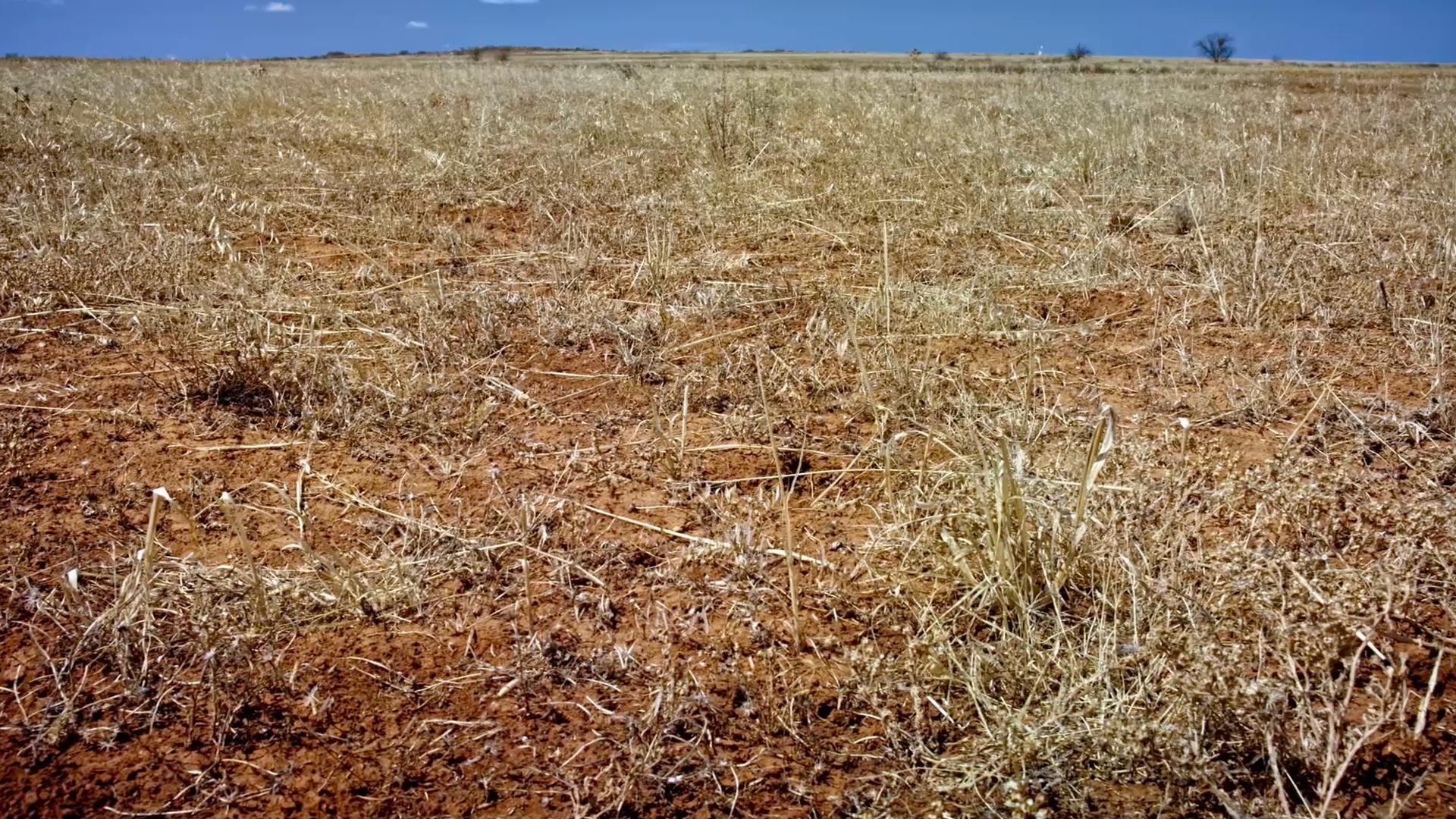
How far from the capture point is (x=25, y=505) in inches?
81.1

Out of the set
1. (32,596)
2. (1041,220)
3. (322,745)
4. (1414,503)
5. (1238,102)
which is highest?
(1238,102)

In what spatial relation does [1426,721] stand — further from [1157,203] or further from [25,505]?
[1157,203]

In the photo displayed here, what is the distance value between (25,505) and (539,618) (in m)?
1.32

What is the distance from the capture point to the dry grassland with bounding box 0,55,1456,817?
4.53 feet

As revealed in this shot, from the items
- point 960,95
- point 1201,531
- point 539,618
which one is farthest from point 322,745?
point 960,95

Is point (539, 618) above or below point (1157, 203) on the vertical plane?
below

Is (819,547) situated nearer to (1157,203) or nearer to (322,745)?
(322,745)

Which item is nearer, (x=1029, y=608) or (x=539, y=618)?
(x=1029, y=608)

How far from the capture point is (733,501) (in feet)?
6.97

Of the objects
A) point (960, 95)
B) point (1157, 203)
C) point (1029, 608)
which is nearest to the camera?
point (1029, 608)

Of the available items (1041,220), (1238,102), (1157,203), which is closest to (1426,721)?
(1041,220)

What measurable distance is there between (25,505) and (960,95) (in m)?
8.32

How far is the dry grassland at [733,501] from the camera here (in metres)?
1.38

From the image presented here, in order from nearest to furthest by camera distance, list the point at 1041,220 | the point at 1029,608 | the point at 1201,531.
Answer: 1. the point at 1029,608
2. the point at 1201,531
3. the point at 1041,220
